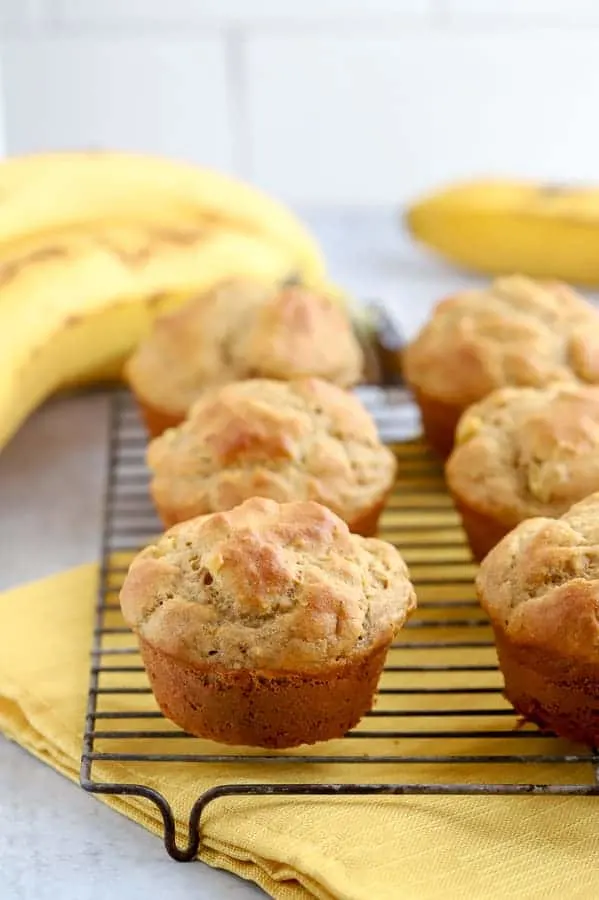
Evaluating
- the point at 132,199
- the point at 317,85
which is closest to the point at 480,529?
the point at 132,199

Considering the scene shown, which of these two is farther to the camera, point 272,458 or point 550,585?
point 272,458

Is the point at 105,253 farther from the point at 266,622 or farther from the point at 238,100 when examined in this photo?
the point at 238,100

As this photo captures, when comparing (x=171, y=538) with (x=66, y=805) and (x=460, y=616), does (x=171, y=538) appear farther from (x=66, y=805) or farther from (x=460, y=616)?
(x=460, y=616)

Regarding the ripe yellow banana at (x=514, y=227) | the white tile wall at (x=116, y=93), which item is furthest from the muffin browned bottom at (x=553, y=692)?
the white tile wall at (x=116, y=93)

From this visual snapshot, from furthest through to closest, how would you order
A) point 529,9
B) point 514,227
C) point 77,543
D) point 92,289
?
point 529,9 < point 514,227 < point 92,289 < point 77,543

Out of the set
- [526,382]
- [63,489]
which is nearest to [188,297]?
[63,489]

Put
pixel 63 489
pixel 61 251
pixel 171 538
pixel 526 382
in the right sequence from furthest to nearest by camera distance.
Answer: pixel 61 251, pixel 63 489, pixel 526 382, pixel 171 538

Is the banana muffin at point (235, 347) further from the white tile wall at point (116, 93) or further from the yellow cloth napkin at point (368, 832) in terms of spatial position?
the white tile wall at point (116, 93)
